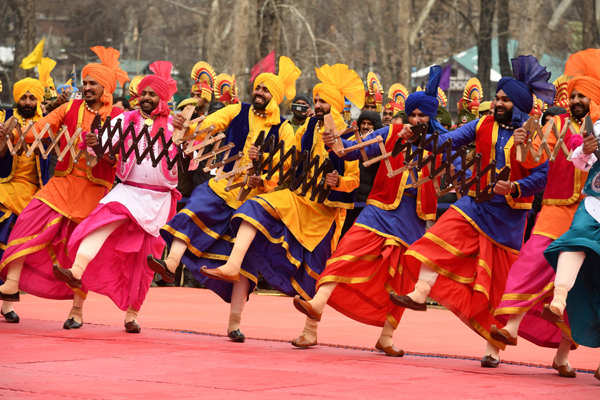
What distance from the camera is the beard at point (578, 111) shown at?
7.20 metres

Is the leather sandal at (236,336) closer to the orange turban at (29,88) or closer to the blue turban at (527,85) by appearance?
the blue turban at (527,85)

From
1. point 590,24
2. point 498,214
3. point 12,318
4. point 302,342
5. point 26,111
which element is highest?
point 590,24

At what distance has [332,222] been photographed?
28.3 feet

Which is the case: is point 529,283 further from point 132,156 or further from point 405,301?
point 132,156

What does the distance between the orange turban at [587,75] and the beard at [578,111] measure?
0.09 m

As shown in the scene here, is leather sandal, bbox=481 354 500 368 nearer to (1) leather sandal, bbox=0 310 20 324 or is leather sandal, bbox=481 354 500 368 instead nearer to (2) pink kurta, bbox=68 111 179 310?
(2) pink kurta, bbox=68 111 179 310

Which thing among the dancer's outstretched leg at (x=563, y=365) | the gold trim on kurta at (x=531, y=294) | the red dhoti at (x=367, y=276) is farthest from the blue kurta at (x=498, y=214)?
the dancer's outstretched leg at (x=563, y=365)

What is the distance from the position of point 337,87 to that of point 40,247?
8.52 feet

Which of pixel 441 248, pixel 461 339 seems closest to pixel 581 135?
pixel 441 248

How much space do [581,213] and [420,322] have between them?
3815mm

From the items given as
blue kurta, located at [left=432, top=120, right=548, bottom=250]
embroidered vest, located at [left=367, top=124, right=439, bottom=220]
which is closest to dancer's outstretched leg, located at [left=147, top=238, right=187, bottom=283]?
embroidered vest, located at [left=367, top=124, right=439, bottom=220]

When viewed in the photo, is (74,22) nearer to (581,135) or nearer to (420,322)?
(420,322)

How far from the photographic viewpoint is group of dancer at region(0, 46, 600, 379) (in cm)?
714

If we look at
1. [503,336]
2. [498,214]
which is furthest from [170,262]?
[503,336]
